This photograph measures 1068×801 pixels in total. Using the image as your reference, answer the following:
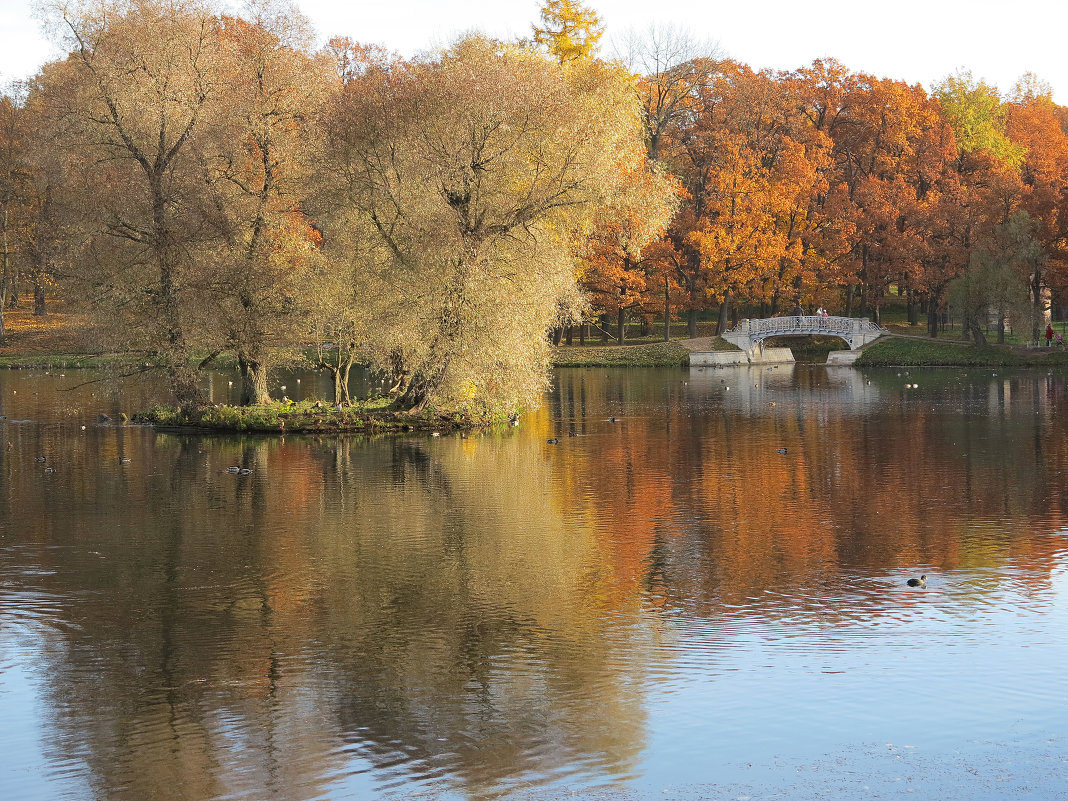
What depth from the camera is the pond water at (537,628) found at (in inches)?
360

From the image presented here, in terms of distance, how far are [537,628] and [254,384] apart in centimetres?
2528

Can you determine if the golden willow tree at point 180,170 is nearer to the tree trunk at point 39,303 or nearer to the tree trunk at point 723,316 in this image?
the tree trunk at point 723,316

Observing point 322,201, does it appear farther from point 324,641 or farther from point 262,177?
point 324,641

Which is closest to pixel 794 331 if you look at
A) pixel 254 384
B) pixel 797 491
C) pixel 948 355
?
pixel 948 355

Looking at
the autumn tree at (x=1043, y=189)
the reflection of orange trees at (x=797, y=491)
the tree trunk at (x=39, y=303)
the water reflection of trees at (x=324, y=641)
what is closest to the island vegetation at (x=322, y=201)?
the reflection of orange trees at (x=797, y=491)

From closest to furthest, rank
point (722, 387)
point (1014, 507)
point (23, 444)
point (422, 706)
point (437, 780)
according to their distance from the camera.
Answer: point (437, 780), point (422, 706), point (1014, 507), point (23, 444), point (722, 387)

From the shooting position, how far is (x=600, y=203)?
33.1m

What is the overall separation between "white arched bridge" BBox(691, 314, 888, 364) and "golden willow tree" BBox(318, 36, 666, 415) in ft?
117

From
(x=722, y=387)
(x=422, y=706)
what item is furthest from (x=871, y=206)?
(x=422, y=706)

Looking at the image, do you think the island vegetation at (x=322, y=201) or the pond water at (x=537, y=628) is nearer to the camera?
the pond water at (x=537, y=628)

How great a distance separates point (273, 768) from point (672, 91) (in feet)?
225

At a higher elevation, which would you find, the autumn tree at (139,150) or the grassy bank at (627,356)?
the autumn tree at (139,150)

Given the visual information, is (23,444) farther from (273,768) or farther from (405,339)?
(273,768)

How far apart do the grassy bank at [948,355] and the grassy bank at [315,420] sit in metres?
36.0
